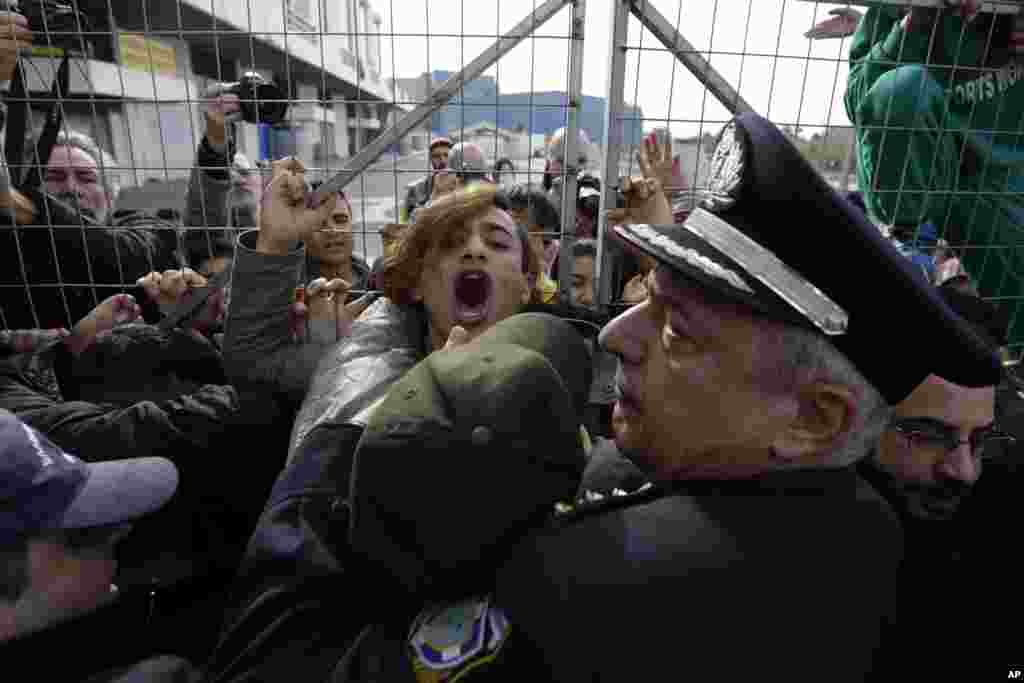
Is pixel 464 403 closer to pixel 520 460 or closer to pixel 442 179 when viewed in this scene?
pixel 520 460

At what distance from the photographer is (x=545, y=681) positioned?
74 cm

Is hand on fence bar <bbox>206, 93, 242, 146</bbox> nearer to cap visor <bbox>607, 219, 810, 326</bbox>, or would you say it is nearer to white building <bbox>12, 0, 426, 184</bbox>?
white building <bbox>12, 0, 426, 184</bbox>

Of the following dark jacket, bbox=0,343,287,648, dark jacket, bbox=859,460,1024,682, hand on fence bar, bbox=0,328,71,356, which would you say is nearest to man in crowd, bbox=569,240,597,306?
dark jacket, bbox=0,343,287,648

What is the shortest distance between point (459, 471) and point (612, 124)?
4.92 feet

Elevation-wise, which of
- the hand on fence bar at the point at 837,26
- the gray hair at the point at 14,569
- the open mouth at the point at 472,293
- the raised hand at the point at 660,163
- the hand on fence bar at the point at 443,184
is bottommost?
the gray hair at the point at 14,569

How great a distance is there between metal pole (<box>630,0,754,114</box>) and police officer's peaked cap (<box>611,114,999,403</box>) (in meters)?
1.22

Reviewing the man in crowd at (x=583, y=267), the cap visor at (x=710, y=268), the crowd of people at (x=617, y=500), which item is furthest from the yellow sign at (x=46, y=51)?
the cap visor at (x=710, y=268)

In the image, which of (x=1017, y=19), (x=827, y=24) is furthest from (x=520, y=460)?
(x=1017, y=19)

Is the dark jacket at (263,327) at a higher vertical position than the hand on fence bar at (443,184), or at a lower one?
lower

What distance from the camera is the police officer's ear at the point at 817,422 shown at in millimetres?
790

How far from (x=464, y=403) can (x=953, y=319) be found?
2.22 feet

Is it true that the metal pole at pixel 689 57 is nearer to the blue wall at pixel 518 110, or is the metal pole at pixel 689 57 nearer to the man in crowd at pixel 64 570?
the blue wall at pixel 518 110

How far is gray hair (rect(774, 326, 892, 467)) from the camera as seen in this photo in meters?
0.77

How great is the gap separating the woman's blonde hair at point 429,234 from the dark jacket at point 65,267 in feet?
2.58
